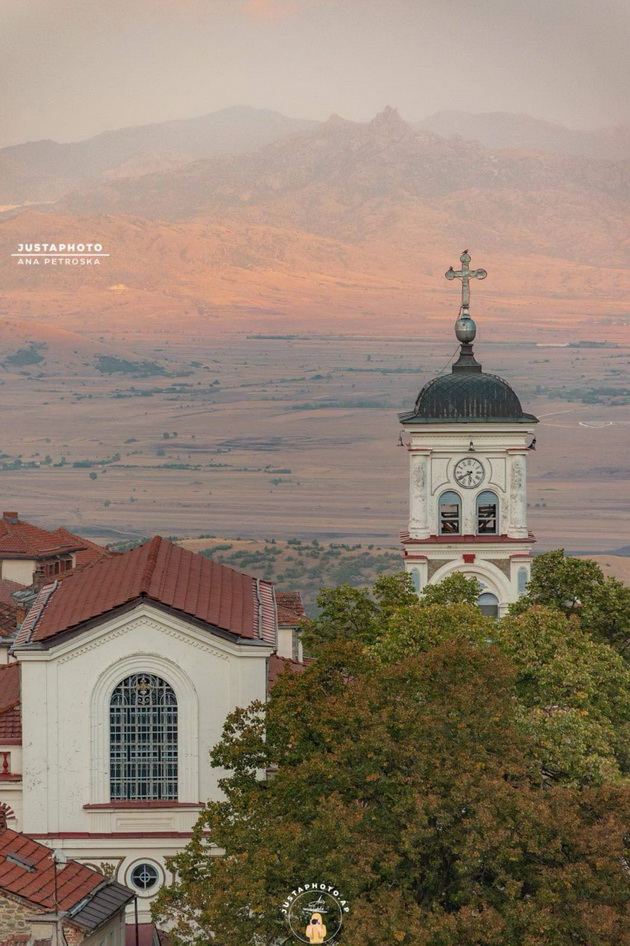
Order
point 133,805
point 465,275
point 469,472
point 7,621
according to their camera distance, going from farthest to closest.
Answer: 1. point 465,275
2. point 469,472
3. point 7,621
4. point 133,805

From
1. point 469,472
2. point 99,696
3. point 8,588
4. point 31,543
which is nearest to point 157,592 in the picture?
point 99,696

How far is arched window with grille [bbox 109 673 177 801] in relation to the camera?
54.8 m

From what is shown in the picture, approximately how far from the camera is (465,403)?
282 feet

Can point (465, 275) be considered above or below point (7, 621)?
above

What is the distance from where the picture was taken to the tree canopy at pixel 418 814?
42.2 metres

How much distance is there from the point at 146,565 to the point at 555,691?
500 inches

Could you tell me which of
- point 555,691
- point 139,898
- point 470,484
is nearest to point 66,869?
point 139,898

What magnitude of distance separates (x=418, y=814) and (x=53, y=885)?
409 inches

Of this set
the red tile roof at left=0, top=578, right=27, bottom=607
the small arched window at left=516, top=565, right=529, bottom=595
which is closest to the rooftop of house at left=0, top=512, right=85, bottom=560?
the red tile roof at left=0, top=578, right=27, bottom=607

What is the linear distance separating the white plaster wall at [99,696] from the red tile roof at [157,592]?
594 millimetres

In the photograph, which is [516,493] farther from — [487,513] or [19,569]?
[19,569]

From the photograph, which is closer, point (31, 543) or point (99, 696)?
point (99, 696)

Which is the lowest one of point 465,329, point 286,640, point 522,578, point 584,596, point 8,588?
point 286,640

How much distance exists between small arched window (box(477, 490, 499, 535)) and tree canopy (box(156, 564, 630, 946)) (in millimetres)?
34681
